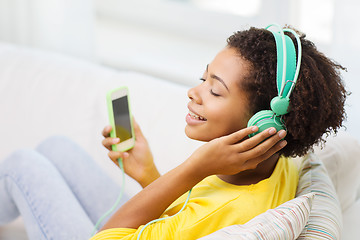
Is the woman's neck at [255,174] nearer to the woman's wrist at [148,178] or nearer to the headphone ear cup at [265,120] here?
the headphone ear cup at [265,120]

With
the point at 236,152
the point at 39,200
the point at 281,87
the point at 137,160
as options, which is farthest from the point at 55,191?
the point at 281,87

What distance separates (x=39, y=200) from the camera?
1.41m

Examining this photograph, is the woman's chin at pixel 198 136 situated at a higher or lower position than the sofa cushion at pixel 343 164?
higher

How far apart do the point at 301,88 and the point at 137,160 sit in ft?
1.71

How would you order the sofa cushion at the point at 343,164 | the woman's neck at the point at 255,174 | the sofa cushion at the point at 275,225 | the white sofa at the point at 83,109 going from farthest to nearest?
the white sofa at the point at 83,109 < the sofa cushion at the point at 343,164 < the woman's neck at the point at 255,174 < the sofa cushion at the point at 275,225

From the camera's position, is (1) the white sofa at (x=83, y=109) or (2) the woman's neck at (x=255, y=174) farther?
(1) the white sofa at (x=83, y=109)

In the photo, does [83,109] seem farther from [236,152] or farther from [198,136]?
[236,152]

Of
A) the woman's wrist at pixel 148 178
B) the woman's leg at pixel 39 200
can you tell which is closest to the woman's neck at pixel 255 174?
the woman's wrist at pixel 148 178

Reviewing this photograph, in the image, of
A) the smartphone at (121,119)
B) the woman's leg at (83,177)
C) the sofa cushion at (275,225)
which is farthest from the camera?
the woman's leg at (83,177)

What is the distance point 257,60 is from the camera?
42.4 inches

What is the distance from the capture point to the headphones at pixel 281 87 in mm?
1019

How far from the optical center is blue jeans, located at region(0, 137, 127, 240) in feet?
4.48

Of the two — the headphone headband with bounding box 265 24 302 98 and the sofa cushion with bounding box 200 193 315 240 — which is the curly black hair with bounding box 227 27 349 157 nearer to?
the headphone headband with bounding box 265 24 302 98

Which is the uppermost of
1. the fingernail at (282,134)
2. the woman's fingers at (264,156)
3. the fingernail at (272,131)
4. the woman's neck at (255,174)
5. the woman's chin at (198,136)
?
the woman's chin at (198,136)
